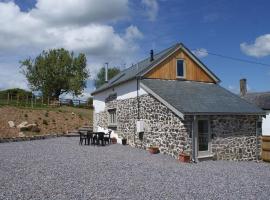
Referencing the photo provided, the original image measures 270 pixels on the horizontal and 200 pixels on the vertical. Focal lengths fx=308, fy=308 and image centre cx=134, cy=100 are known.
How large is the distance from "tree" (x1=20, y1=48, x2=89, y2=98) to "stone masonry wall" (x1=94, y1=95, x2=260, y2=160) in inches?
1347

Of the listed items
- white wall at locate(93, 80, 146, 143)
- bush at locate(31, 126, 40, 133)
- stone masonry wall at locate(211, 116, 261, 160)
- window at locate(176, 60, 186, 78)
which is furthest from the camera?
bush at locate(31, 126, 40, 133)

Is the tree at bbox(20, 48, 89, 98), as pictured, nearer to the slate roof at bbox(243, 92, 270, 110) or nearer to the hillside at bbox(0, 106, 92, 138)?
the hillside at bbox(0, 106, 92, 138)

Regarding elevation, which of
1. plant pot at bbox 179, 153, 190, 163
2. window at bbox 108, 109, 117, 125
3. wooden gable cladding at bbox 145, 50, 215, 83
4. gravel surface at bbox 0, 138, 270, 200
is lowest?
gravel surface at bbox 0, 138, 270, 200

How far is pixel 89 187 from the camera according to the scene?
30.1ft

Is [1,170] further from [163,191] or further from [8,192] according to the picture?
[163,191]

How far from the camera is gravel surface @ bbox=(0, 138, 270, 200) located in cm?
852

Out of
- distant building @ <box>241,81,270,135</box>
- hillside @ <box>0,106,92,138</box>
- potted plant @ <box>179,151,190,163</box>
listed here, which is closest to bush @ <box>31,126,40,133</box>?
hillside @ <box>0,106,92,138</box>

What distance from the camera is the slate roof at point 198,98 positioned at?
1540cm

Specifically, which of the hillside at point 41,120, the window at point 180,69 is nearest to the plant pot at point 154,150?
the window at point 180,69

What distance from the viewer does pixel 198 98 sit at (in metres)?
17.1

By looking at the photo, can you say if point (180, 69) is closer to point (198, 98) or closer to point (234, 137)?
point (198, 98)

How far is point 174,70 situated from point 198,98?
13.0ft

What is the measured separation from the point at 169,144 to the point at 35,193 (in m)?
8.85

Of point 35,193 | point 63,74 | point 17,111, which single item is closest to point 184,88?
point 35,193
